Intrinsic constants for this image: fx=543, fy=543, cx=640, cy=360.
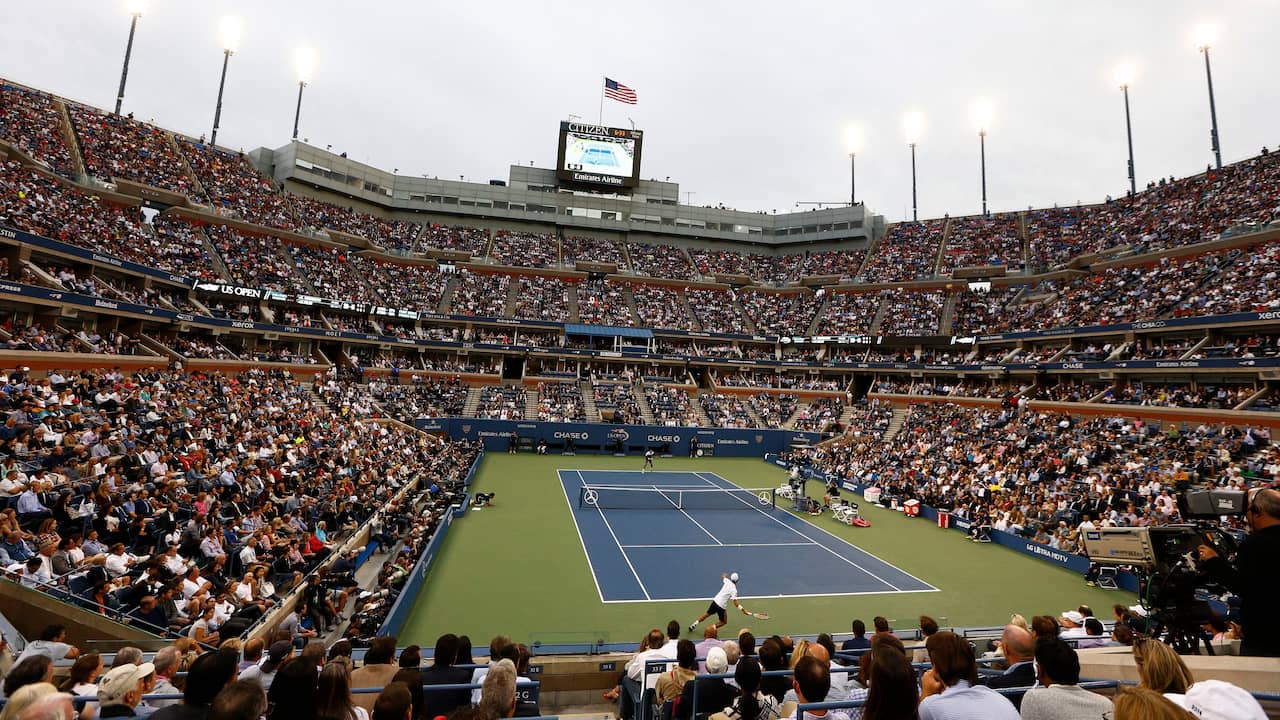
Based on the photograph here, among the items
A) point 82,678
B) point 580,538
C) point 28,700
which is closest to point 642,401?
point 580,538

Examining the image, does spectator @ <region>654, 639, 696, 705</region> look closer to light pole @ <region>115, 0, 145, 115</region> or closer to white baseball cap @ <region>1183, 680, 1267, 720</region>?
white baseball cap @ <region>1183, 680, 1267, 720</region>

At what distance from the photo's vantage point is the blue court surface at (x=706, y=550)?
50.5 feet

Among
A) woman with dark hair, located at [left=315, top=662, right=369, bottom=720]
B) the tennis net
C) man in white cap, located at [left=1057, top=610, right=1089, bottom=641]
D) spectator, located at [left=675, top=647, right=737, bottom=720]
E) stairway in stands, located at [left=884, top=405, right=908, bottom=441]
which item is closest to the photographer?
woman with dark hair, located at [left=315, top=662, right=369, bottom=720]

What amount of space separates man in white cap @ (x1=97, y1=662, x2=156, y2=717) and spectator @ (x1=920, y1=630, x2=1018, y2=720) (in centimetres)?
541

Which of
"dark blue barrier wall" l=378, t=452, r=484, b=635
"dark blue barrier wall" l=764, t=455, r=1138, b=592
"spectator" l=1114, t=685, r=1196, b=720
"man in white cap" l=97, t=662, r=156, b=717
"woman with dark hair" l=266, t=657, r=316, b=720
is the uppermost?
"spectator" l=1114, t=685, r=1196, b=720

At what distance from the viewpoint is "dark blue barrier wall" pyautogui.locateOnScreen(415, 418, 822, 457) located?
36750mm

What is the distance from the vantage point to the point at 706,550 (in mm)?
18688

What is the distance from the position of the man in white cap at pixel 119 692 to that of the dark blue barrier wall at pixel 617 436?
3324 cm

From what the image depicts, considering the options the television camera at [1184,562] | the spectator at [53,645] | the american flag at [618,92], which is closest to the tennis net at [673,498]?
the spectator at [53,645]

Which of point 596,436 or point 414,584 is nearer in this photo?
point 414,584

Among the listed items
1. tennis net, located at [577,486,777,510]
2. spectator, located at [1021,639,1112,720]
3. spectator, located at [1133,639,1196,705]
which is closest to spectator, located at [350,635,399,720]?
spectator, located at [1021,639,1112,720]

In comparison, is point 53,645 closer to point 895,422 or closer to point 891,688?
point 891,688

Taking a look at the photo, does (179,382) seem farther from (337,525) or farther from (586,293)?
(586,293)

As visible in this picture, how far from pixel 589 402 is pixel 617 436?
5793 millimetres
